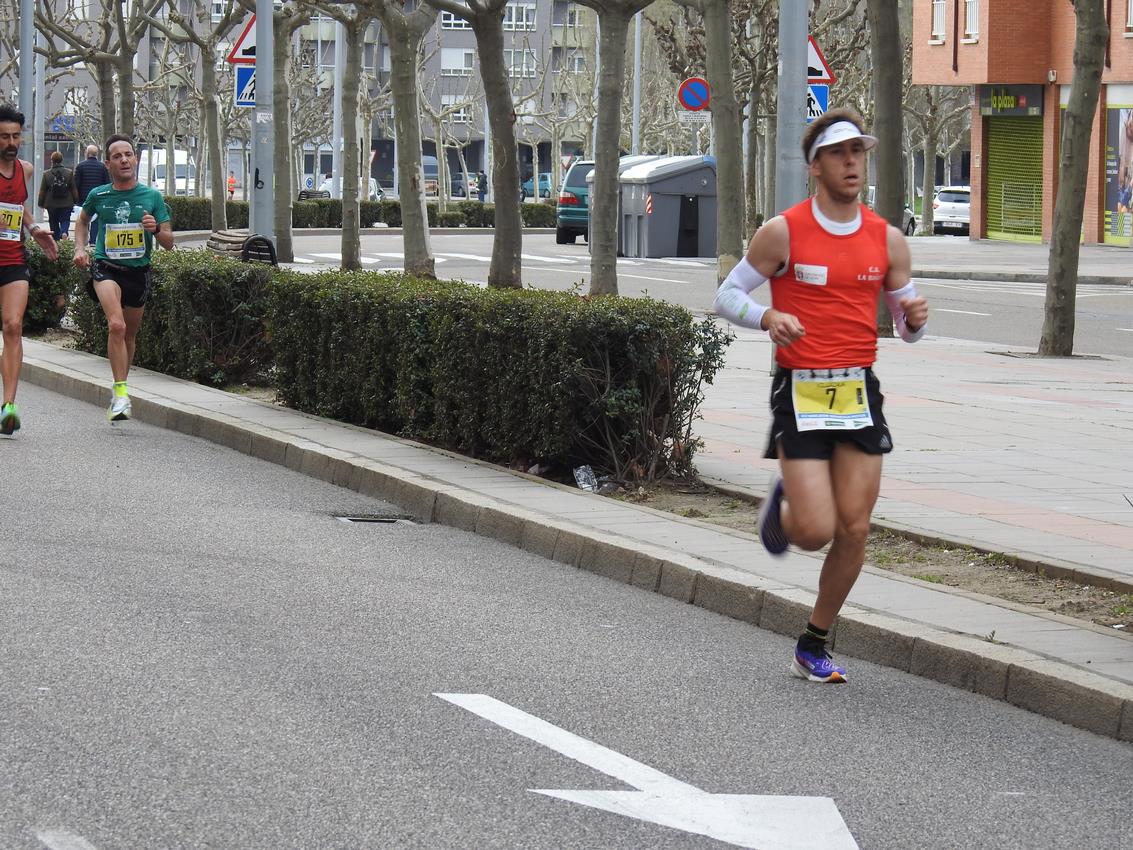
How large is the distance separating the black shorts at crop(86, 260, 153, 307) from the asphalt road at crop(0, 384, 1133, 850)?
4861mm

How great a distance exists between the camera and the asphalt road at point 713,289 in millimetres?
23719

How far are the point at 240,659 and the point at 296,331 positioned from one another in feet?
22.7

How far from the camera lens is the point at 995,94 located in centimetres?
5131

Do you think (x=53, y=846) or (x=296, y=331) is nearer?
(x=53, y=846)

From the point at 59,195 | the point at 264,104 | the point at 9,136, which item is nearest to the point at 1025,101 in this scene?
the point at 59,195

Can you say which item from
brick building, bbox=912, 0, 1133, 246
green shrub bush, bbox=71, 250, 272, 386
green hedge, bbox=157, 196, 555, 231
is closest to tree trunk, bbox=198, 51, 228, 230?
green hedge, bbox=157, 196, 555, 231

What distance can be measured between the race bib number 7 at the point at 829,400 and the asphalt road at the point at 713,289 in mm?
11789

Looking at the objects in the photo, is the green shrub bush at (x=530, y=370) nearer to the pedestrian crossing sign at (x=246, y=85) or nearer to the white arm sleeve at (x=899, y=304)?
the white arm sleeve at (x=899, y=304)

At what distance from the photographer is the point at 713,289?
30844 mm

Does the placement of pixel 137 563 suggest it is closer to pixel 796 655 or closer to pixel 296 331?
pixel 796 655

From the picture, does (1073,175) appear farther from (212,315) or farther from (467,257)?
(467,257)

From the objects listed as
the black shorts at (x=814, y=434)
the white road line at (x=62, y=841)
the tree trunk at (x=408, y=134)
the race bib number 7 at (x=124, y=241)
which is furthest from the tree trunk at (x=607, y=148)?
the white road line at (x=62, y=841)

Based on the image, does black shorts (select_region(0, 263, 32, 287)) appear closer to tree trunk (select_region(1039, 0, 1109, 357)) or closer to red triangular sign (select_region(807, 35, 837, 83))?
red triangular sign (select_region(807, 35, 837, 83))

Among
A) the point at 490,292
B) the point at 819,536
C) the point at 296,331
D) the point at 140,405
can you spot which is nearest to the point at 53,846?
the point at 819,536
